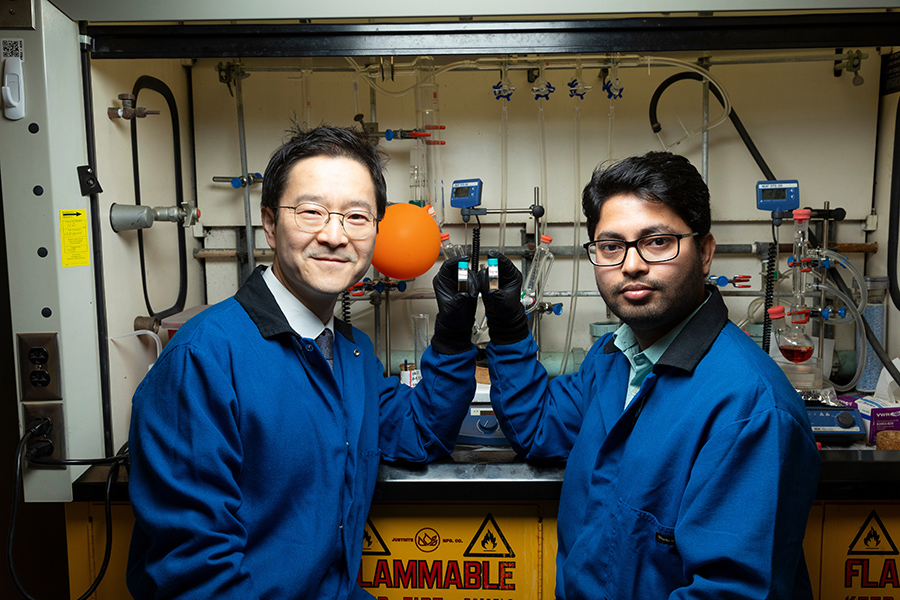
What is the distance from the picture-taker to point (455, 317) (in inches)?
57.3

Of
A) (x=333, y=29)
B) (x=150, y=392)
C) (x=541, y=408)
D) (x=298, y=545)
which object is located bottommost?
(x=298, y=545)

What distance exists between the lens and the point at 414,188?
2262 millimetres

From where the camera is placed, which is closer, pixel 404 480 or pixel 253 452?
pixel 253 452

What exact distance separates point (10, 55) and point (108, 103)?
27cm

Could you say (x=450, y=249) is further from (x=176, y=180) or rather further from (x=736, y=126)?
(x=736, y=126)

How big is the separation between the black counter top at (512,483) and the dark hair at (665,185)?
727 millimetres

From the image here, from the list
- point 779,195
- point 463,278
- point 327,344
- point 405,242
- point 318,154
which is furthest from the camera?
point 779,195

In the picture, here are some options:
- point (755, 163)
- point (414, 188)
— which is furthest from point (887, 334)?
point (414, 188)

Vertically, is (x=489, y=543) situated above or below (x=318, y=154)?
below

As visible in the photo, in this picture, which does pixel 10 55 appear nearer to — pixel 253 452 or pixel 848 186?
pixel 253 452

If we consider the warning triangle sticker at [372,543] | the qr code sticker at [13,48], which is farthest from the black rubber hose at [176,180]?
the warning triangle sticker at [372,543]

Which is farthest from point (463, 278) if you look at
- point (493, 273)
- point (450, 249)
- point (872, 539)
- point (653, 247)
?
point (872, 539)

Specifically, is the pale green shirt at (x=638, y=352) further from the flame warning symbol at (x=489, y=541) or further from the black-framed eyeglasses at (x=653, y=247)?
the flame warning symbol at (x=489, y=541)

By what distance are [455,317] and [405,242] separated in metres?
0.45
